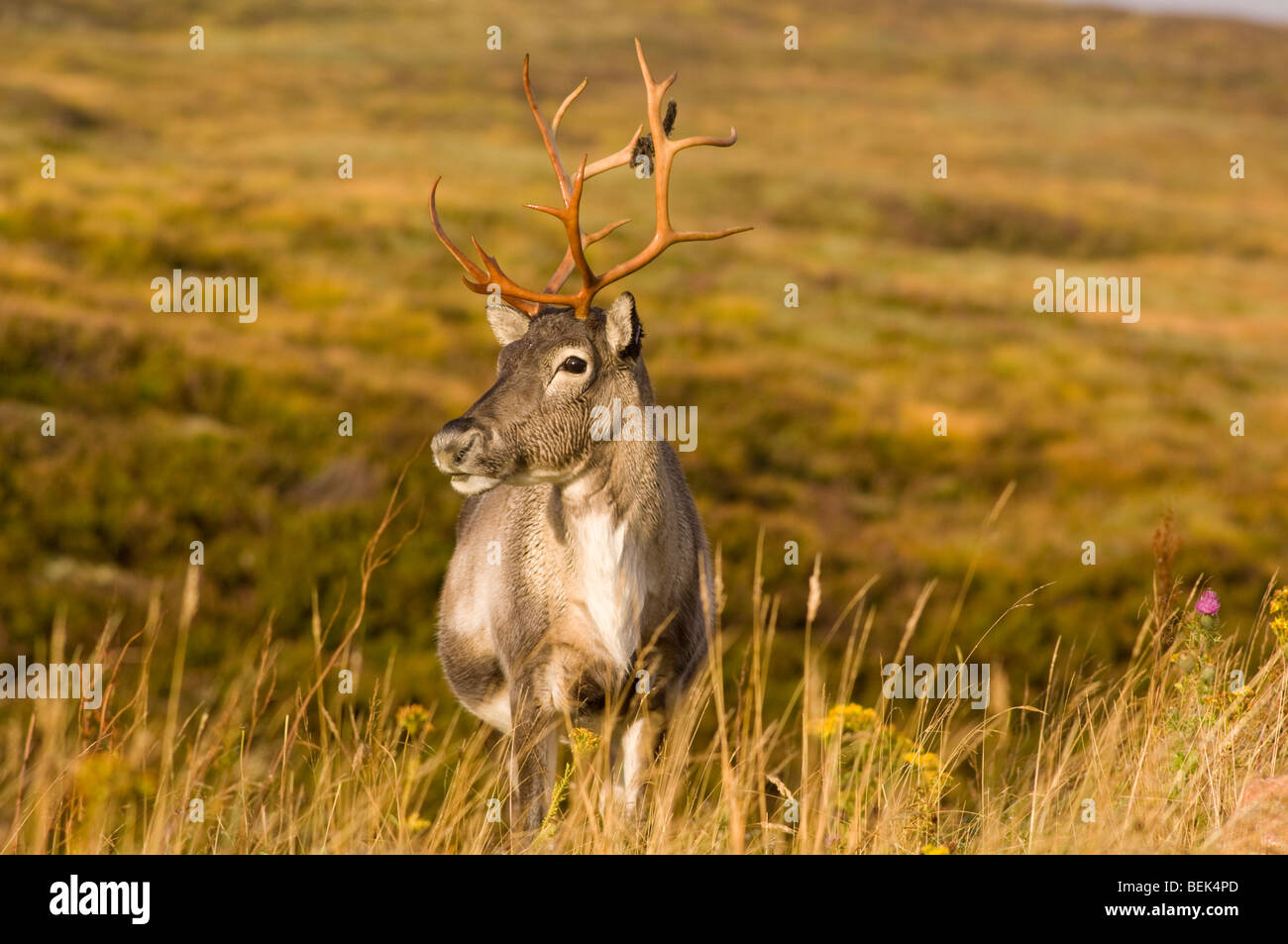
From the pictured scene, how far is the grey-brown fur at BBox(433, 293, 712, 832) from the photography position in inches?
233

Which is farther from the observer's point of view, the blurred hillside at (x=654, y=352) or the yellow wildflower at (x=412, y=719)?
the blurred hillside at (x=654, y=352)

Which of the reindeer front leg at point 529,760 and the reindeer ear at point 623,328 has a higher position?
the reindeer ear at point 623,328

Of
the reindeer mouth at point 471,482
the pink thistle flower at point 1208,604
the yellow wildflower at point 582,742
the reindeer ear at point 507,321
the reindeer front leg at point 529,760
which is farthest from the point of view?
the reindeer ear at point 507,321

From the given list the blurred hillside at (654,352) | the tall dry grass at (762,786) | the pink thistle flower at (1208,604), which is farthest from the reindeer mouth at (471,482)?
the pink thistle flower at (1208,604)

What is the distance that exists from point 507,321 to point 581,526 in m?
1.11

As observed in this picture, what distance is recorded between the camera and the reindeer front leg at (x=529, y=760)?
5.84m

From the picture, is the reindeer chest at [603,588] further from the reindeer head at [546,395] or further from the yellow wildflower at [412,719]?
the yellow wildflower at [412,719]

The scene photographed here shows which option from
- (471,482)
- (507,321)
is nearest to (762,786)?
(471,482)

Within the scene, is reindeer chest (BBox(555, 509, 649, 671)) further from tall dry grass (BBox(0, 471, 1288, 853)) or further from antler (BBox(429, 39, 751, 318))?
antler (BBox(429, 39, 751, 318))

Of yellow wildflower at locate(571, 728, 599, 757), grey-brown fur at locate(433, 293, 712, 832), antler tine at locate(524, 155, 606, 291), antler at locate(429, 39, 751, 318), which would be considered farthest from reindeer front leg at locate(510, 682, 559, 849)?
antler tine at locate(524, 155, 606, 291)

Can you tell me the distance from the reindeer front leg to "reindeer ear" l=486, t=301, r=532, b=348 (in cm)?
177

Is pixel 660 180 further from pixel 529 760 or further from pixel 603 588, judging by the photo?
pixel 529 760
